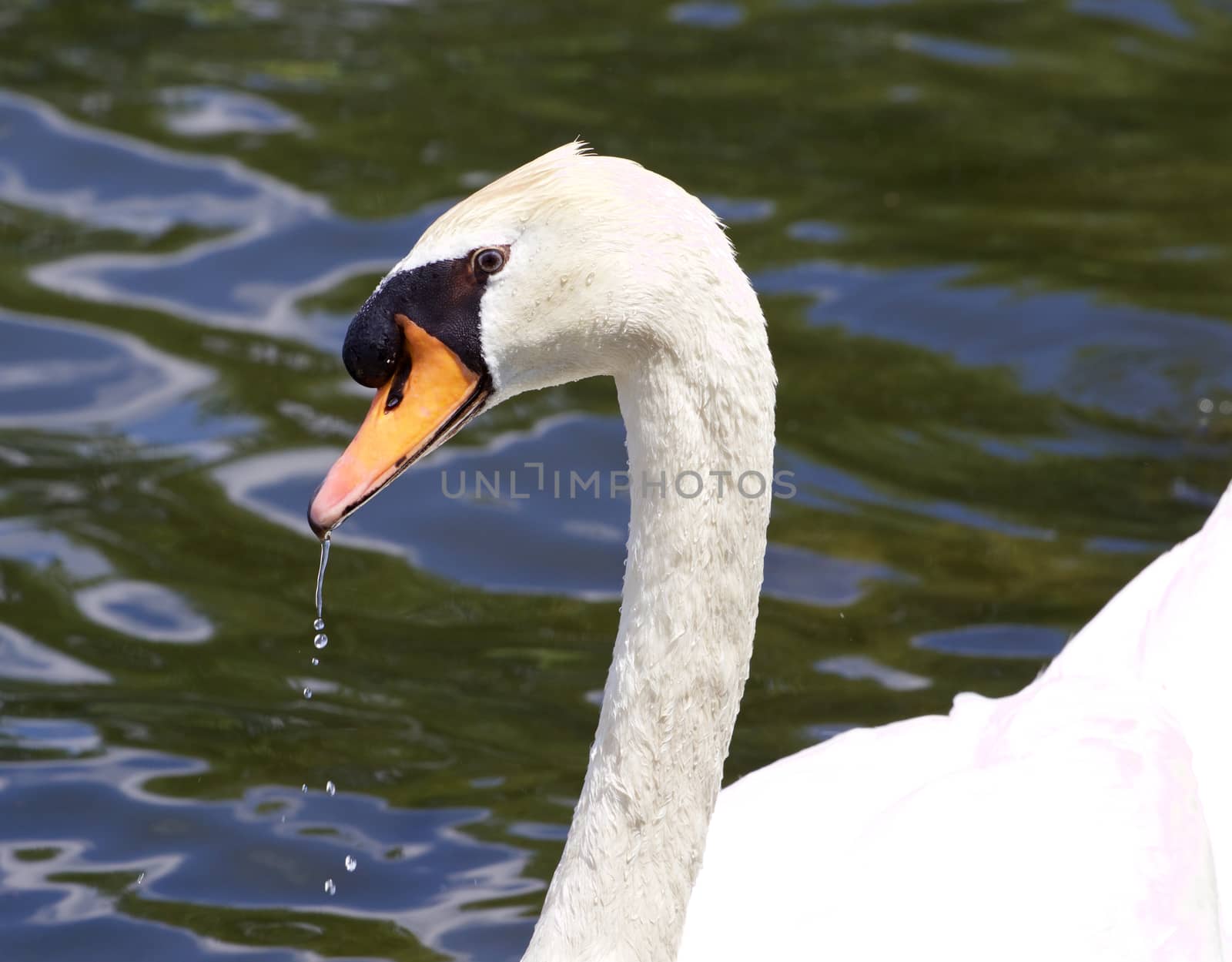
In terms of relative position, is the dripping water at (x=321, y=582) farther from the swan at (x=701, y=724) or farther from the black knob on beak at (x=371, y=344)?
the black knob on beak at (x=371, y=344)

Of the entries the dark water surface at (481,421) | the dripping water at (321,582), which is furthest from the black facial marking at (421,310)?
the dark water surface at (481,421)

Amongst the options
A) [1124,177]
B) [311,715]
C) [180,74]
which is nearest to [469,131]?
[180,74]

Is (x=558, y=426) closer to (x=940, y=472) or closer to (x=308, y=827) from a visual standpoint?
(x=940, y=472)

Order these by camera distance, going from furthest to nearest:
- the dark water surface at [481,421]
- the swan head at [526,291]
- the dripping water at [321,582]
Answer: the dark water surface at [481,421]
the dripping water at [321,582]
the swan head at [526,291]

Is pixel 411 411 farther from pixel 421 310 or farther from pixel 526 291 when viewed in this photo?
pixel 526 291

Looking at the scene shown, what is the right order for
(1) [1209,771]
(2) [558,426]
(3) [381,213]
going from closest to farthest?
(1) [1209,771], (2) [558,426], (3) [381,213]

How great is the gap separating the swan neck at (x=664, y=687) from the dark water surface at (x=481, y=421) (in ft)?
3.79

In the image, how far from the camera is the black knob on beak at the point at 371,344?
3309mm

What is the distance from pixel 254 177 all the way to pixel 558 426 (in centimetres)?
236

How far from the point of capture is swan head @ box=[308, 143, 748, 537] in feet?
10.7

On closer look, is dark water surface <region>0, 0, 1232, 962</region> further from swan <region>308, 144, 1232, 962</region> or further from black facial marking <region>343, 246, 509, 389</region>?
black facial marking <region>343, 246, 509, 389</region>

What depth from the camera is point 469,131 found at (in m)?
9.18

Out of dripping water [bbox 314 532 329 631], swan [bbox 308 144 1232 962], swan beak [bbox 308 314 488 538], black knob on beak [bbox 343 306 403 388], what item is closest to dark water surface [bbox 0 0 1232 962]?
dripping water [bbox 314 532 329 631]

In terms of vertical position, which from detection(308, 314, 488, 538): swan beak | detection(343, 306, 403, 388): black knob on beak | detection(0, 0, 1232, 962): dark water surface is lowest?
detection(0, 0, 1232, 962): dark water surface
